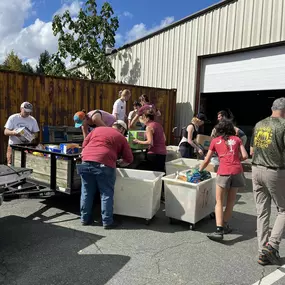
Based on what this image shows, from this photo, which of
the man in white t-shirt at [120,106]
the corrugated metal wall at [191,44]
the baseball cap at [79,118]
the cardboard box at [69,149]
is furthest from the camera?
the corrugated metal wall at [191,44]

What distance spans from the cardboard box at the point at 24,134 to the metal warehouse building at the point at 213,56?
6.53 m

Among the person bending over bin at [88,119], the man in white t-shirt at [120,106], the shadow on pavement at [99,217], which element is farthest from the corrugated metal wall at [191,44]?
the shadow on pavement at [99,217]

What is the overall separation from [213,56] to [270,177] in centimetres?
775

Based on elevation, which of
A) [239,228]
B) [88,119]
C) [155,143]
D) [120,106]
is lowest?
[239,228]

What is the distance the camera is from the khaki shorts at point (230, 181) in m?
4.09

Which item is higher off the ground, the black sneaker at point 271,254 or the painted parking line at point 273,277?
the black sneaker at point 271,254

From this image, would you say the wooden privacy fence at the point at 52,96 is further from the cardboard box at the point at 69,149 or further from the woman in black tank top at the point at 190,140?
the woman in black tank top at the point at 190,140

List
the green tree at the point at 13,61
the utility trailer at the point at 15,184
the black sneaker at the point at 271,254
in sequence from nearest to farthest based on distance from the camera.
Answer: the black sneaker at the point at 271,254 → the utility trailer at the point at 15,184 → the green tree at the point at 13,61

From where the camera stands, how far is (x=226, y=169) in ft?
13.4

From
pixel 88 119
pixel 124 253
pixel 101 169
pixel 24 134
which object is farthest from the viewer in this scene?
pixel 24 134

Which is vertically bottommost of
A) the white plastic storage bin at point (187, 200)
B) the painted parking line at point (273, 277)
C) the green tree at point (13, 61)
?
the painted parking line at point (273, 277)

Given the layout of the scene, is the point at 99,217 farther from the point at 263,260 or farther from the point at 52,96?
the point at 52,96

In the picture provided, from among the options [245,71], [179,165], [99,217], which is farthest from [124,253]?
[245,71]

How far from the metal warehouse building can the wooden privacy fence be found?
1.87 m
